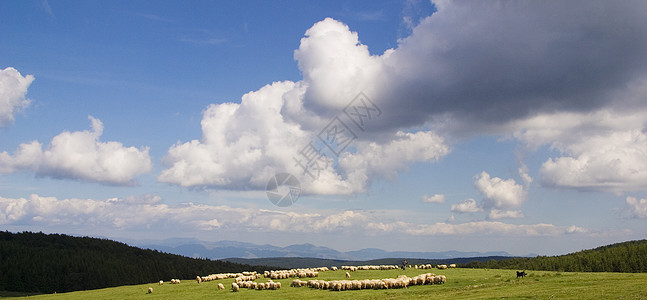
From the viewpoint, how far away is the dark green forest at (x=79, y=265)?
144375mm

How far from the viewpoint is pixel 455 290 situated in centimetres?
4450

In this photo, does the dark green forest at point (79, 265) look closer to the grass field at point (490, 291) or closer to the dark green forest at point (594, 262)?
the grass field at point (490, 291)

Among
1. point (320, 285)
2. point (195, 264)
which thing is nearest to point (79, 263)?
point (195, 264)

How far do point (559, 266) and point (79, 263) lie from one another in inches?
5694

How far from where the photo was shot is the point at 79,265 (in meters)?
155

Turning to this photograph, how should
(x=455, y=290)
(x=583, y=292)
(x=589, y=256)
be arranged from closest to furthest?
1. (x=583, y=292)
2. (x=455, y=290)
3. (x=589, y=256)

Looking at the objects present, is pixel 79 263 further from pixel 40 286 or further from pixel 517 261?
pixel 517 261

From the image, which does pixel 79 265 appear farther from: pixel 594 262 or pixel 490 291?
pixel 594 262

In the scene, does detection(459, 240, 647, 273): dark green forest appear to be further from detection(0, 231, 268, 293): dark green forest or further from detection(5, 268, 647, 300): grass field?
detection(0, 231, 268, 293): dark green forest

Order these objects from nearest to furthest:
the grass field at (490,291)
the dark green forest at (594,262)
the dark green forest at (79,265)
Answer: the grass field at (490,291)
the dark green forest at (594,262)
the dark green forest at (79,265)

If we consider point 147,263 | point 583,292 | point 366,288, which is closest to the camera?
point 583,292

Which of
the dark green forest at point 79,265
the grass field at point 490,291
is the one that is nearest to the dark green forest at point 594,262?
the grass field at point 490,291

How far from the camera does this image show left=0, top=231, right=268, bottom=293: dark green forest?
474ft

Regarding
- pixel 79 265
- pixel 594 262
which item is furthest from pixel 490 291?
pixel 79 265
